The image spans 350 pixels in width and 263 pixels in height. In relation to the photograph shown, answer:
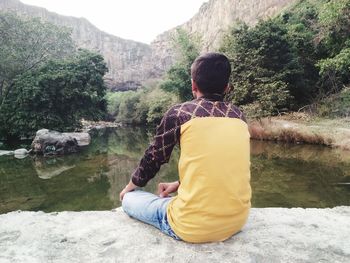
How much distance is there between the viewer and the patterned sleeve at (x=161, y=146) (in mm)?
2303

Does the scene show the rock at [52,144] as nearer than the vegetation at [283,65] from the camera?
Yes

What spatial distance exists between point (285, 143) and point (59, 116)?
1302 cm

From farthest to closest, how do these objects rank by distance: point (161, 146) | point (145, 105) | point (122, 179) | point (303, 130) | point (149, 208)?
point (145, 105) → point (303, 130) → point (122, 179) → point (149, 208) → point (161, 146)

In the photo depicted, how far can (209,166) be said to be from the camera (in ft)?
7.16

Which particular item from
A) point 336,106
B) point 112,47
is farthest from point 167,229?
point 112,47

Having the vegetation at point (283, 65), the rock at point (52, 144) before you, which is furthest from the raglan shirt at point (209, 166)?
the vegetation at point (283, 65)

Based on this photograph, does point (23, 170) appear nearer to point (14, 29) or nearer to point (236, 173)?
point (236, 173)

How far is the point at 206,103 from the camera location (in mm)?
2291

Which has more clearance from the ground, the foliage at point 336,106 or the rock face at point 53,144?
the foliage at point 336,106

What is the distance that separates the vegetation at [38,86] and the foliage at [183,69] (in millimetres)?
4725

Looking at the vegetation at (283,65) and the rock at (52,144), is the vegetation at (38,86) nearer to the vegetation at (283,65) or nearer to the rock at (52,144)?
the rock at (52,144)

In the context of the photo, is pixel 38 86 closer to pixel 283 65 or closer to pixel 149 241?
pixel 283 65

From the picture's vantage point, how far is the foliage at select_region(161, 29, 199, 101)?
2428 centimetres

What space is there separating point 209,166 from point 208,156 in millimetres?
60
